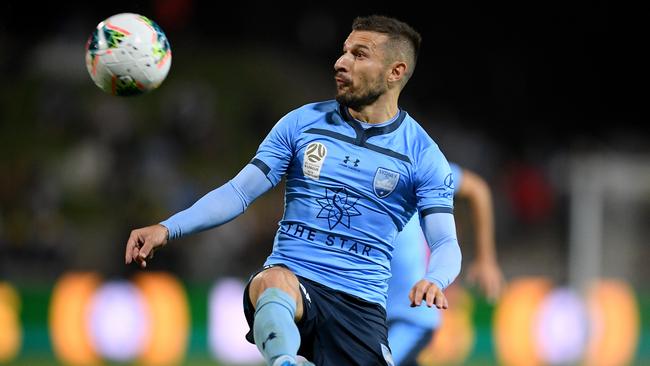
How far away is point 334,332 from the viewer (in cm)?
529

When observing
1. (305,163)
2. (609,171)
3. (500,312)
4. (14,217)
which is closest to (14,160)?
(14,217)

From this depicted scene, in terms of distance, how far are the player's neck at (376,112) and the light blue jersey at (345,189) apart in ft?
0.13

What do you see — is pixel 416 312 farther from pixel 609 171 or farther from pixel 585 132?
pixel 585 132

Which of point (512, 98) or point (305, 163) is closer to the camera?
point (305, 163)

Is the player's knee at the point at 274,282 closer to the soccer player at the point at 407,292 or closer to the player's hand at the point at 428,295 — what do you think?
the player's hand at the point at 428,295

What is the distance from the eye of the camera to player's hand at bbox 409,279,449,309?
4805 mm

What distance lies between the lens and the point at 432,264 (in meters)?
5.18

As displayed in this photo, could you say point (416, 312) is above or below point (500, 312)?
above

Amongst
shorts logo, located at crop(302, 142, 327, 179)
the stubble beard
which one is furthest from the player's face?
shorts logo, located at crop(302, 142, 327, 179)

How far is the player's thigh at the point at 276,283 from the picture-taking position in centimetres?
512

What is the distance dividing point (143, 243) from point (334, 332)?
38.5 inches

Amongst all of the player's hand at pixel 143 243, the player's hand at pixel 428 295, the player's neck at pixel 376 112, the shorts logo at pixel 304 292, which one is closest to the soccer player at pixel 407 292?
the player's neck at pixel 376 112

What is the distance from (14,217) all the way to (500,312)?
5.63 m

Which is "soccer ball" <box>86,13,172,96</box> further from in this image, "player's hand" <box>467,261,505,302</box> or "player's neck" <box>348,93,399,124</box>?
"player's hand" <box>467,261,505,302</box>
